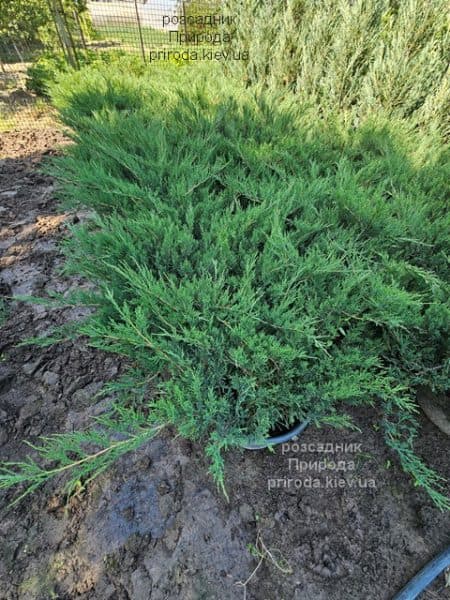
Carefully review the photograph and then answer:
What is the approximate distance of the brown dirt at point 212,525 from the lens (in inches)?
50.7

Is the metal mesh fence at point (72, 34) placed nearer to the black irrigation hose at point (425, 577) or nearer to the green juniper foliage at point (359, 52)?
the green juniper foliage at point (359, 52)

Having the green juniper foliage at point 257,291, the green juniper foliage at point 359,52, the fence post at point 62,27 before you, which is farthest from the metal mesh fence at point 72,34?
the green juniper foliage at point 257,291

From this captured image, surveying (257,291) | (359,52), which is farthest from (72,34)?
(257,291)

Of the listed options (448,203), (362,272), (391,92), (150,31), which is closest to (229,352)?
(362,272)

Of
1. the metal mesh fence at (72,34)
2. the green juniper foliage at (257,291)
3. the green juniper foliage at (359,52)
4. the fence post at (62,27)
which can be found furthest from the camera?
the metal mesh fence at (72,34)

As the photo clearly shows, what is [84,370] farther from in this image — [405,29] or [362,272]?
[405,29]

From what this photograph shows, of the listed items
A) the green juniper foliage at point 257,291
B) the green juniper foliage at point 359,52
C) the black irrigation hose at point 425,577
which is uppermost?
the green juniper foliage at point 359,52

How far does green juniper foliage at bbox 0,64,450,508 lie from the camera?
1.20 metres

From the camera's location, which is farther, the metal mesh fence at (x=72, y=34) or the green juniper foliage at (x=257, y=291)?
the metal mesh fence at (x=72, y=34)

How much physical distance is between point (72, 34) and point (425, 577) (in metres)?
9.28

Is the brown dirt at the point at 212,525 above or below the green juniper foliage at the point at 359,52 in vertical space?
below

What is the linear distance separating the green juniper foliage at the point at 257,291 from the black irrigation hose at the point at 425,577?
0.21 m

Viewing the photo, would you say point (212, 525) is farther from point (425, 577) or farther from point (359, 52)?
point (359, 52)

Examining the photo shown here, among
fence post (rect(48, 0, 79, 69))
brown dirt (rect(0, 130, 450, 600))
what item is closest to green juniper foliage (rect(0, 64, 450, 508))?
brown dirt (rect(0, 130, 450, 600))
